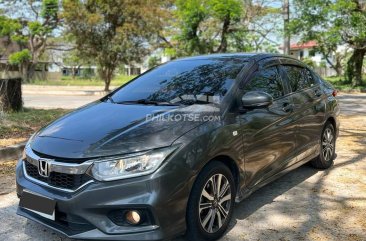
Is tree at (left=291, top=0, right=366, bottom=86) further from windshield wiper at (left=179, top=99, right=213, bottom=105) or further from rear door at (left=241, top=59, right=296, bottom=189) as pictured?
windshield wiper at (left=179, top=99, right=213, bottom=105)

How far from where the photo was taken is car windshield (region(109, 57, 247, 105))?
384cm

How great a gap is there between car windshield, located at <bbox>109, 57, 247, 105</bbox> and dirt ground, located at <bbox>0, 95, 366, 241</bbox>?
124 cm

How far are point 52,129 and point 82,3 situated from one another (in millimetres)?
18498

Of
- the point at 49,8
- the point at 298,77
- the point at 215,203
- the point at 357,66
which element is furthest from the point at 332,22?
the point at 49,8

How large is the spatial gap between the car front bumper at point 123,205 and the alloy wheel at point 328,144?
315 centimetres

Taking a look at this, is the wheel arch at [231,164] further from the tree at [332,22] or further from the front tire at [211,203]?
the tree at [332,22]

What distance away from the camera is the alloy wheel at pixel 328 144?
5.50 m

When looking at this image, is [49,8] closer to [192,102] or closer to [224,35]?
[224,35]

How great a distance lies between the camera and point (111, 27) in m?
21.1

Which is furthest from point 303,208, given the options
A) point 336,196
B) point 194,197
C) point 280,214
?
point 194,197

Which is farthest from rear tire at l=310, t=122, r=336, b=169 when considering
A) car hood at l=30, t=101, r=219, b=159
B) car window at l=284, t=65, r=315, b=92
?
car hood at l=30, t=101, r=219, b=159

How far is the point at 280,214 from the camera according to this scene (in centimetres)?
405

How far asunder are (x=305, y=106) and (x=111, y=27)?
17.6 meters

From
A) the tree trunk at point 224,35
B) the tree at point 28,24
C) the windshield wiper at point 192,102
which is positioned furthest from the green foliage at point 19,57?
the windshield wiper at point 192,102
